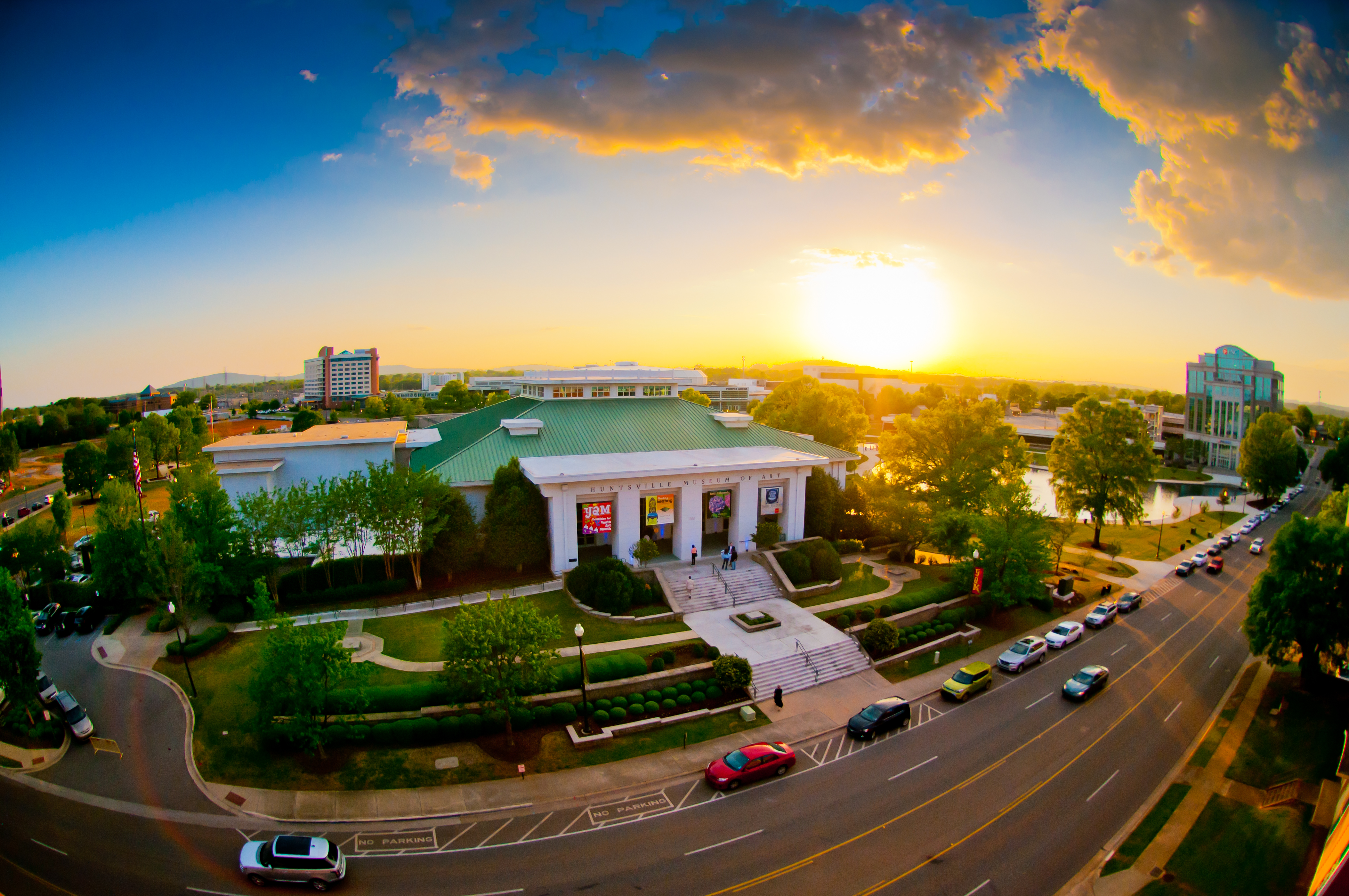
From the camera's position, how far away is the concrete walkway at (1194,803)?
20156 millimetres

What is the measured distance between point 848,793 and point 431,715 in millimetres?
17444

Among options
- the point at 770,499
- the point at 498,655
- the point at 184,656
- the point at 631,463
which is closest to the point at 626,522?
the point at 631,463

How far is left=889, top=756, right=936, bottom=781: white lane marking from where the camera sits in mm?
25031

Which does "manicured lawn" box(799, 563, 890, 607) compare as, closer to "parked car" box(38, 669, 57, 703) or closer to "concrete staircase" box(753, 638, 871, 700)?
"concrete staircase" box(753, 638, 871, 700)

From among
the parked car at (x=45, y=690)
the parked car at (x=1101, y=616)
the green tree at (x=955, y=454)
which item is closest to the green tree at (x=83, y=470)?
the parked car at (x=45, y=690)

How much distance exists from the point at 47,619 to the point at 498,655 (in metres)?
35.3

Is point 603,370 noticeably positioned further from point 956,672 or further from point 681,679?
point 956,672

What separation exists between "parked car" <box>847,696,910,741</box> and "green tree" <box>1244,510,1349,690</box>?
61.9ft

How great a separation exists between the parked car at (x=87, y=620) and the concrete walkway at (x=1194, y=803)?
170ft

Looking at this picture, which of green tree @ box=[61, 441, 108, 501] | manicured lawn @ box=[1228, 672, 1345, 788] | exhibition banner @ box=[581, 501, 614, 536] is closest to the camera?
manicured lawn @ box=[1228, 672, 1345, 788]

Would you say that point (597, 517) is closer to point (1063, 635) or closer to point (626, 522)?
point (626, 522)

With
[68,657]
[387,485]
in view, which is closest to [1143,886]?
[387,485]

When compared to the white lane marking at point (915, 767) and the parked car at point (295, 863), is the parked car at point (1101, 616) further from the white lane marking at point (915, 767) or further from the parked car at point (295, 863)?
the parked car at point (295, 863)

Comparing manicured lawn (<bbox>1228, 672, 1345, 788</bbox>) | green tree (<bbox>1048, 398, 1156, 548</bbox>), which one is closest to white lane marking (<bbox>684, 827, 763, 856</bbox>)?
manicured lawn (<bbox>1228, 672, 1345, 788</bbox>)
